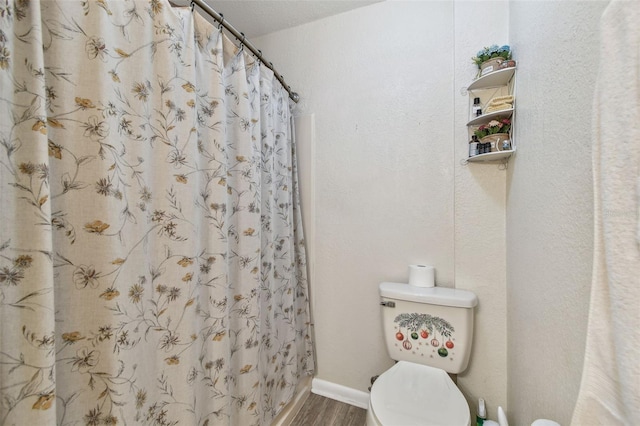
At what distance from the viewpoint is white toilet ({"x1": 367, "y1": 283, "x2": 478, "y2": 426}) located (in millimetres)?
867

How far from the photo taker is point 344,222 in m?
1.45

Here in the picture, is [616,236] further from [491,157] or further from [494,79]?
[494,79]

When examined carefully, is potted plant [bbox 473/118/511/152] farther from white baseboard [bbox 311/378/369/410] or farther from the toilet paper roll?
white baseboard [bbox 311/378/369/410]

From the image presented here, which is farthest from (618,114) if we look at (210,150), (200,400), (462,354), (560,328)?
(200,400)

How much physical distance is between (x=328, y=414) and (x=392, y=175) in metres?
1.37

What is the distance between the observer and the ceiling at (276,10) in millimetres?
1382

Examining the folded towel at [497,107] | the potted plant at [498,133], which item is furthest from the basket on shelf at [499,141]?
the folded towel at [497,107]

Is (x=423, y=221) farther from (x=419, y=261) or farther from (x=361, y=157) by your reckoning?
(x=361, y=157)

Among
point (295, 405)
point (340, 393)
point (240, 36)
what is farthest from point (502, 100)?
point (295, 405)

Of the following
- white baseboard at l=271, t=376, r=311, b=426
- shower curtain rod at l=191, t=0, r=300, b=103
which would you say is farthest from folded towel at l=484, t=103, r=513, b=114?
white baseboard at l=271, t=376, r=311, b=426

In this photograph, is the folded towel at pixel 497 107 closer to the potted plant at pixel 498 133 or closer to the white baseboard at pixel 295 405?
the potted plant at pixel 498 133

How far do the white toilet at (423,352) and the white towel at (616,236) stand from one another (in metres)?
0.68

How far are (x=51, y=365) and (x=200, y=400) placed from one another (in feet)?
1.67

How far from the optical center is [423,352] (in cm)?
113
